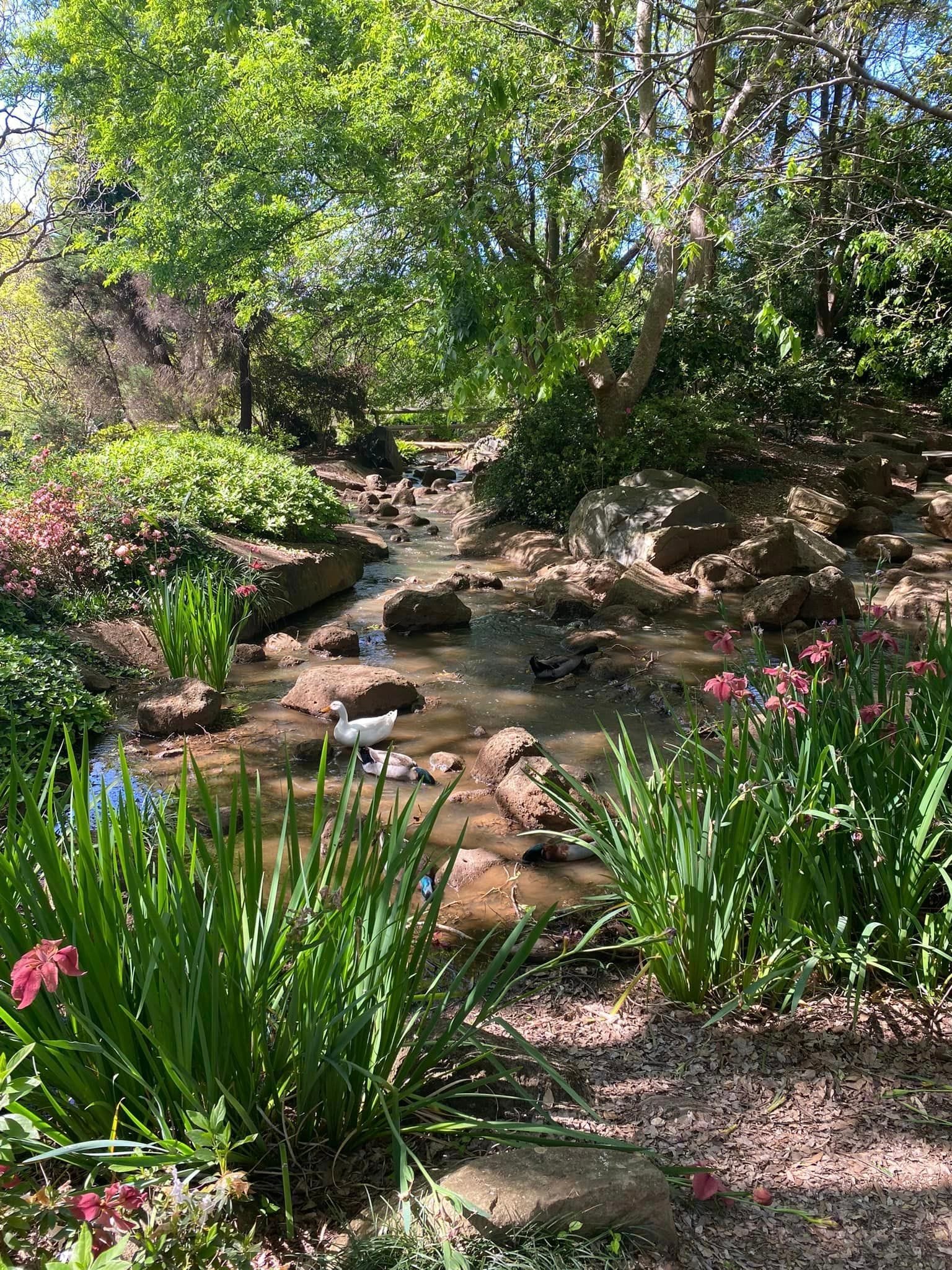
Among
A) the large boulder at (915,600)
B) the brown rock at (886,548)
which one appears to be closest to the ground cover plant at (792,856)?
the large boulder at (915,600)

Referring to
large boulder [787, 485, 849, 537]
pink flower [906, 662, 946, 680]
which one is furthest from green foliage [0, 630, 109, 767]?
large boulder [787, 485, 849, 537]

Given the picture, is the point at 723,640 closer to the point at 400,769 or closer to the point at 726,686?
the point at 726,686

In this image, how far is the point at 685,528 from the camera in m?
11.2

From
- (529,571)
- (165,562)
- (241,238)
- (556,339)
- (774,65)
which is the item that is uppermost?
(774,65)

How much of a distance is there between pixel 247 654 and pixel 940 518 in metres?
9.61

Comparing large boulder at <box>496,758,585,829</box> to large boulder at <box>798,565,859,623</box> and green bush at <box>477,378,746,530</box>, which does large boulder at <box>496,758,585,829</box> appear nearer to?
large boulder at <box>798,565,859,623</box>

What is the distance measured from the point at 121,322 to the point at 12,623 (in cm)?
1721

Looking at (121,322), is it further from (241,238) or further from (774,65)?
(774,65)

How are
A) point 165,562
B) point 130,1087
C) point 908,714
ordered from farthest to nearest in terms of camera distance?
point 165,562
point 908,714
point 130,1087

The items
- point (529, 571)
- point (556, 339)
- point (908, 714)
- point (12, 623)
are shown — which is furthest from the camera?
point (529, 571)

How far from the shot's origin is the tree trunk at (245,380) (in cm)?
1811

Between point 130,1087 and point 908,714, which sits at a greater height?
point 908,714

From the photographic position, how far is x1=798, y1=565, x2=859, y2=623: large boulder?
8828 mm

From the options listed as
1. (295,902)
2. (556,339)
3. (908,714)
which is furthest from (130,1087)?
(556,339)
